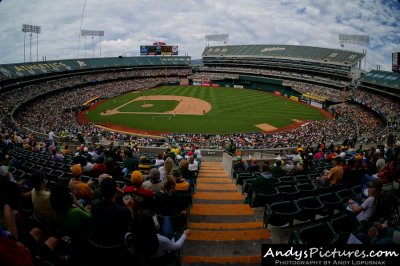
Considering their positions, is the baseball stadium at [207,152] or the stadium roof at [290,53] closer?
the baseball stadium at [207,152]

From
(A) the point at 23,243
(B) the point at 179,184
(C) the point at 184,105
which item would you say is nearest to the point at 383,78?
(C) the point at 184,105

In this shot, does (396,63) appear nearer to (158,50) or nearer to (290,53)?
(290,53)

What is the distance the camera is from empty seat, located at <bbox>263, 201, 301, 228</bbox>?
561cm

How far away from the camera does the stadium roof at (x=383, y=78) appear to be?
153ft

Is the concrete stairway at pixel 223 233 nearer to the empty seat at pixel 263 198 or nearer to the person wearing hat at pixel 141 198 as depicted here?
the empty seat at pixel 263 198

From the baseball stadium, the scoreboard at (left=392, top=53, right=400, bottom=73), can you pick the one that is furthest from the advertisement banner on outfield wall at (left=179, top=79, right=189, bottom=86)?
the scoreboard at (left=392, top=53, right=400, bottom=73)

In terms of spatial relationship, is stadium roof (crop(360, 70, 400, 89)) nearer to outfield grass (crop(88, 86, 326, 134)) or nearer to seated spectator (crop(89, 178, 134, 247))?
outfield grass (crop(88, 86, 326, 134))

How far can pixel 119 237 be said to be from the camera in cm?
388

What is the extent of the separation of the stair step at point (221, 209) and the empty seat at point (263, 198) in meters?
0.41

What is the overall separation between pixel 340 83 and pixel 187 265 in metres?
67.3

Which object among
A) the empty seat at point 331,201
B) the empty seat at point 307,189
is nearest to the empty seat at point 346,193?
the empty seat at point 331,201

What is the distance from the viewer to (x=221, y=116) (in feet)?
146

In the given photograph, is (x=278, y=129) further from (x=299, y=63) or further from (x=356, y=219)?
(x=299, y=63)

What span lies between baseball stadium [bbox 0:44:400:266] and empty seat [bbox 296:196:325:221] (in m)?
0.03
